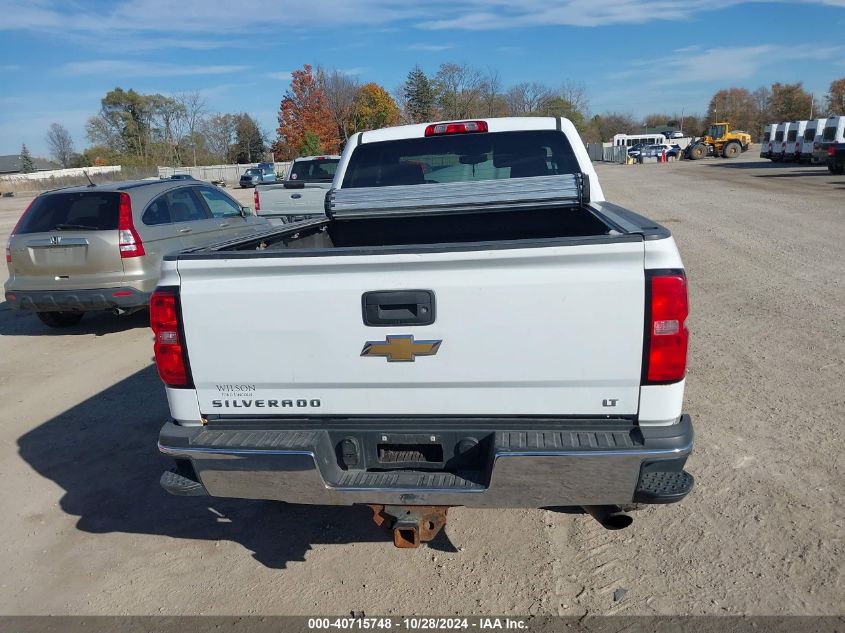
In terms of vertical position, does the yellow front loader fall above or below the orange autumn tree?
below

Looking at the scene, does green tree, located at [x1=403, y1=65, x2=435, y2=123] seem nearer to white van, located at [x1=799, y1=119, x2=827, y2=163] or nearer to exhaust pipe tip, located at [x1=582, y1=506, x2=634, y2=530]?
white van, located at [x1=799, y1=119, x2=827, y2=163]

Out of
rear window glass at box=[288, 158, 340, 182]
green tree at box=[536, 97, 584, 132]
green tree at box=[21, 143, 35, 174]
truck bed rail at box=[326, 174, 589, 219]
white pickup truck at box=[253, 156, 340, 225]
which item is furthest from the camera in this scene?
green tree at box=[21, 143, 35, 174]

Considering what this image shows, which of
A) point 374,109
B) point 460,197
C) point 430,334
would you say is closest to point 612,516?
point 430,334

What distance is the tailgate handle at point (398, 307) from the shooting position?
274 cm

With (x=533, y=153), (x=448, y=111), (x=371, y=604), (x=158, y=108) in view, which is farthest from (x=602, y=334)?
(x=158, y=108)

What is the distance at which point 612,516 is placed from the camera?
3.08m

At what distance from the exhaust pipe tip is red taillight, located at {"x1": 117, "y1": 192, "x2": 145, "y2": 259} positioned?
6.49 meters

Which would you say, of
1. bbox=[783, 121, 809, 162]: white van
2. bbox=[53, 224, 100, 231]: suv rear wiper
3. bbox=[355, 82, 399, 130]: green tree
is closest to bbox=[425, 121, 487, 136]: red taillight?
bbox=[53, 224, 100, 231]: suv rear wiper

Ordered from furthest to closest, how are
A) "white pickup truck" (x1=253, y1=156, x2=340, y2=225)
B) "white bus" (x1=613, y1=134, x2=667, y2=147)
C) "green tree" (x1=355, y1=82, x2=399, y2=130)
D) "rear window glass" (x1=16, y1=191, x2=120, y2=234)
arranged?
1. "white bus" (x1=613, y1=134, x2=667, y2=147)
2. "green tree" (x1=355, y1=82, x2=399, y2=130)
3. "white pickup truck" (x1=253, y1=156, x2=340, y2=225)
4. "rear window glass" (x1=16, y1=191, x2=120, y2=234)

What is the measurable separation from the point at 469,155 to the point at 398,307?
9.00ft

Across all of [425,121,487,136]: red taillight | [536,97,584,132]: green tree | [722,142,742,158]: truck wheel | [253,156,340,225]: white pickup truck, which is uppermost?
[536,97,584,132]: green tree

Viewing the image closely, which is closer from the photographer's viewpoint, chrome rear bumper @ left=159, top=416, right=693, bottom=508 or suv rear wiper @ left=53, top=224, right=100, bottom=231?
chrome rear bumper @ left=159, top=416, right=693, bottom=508

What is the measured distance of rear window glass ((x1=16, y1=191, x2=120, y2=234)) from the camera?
7.84 m

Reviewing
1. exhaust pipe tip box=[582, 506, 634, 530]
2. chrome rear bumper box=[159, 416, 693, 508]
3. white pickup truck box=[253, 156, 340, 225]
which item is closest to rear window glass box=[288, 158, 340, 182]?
white pickup truck box=[253, 156, 340, 225]
